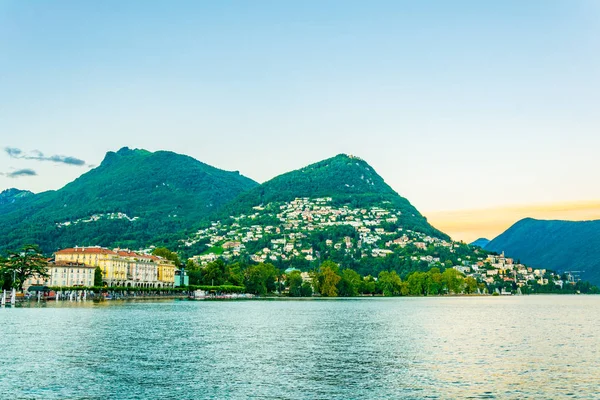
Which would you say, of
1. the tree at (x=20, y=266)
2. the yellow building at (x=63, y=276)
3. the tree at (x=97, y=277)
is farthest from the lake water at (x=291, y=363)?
the tree at (x=97, y=277)

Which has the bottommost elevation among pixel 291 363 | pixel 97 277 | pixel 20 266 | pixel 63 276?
pixel 291 363

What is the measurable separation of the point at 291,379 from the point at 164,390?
722cm

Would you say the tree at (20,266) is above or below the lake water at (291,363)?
above

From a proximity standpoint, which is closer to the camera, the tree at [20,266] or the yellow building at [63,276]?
the tree at [20,266]

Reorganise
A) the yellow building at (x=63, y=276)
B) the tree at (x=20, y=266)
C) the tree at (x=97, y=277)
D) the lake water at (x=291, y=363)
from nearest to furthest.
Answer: the lake water at (x=291, y=363)
the tree at (x=20, y=266)
the yellow building at (x=63, y=276)
the tree at (x=97, y=277)

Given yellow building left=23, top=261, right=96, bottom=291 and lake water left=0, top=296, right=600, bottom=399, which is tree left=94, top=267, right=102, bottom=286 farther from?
lake water left=0, top=296, right=600, bottom=399

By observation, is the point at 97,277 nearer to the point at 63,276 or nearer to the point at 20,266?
the point at 63,276

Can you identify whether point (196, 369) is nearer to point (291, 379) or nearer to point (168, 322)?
point (291, 379)

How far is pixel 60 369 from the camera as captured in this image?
39.2 meters

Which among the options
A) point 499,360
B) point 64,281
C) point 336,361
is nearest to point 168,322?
point 336,361

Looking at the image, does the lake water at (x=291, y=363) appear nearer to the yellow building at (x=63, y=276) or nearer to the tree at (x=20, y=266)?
the tree at (x=20, y=266)

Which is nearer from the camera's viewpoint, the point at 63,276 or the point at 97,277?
the point at 63,276

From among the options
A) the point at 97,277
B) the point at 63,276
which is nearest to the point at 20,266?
the point at 63,276

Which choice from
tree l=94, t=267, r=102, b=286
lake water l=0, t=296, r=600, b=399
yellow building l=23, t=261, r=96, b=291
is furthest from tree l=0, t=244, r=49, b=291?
lake water l=0, t=296, r=600, b=399
